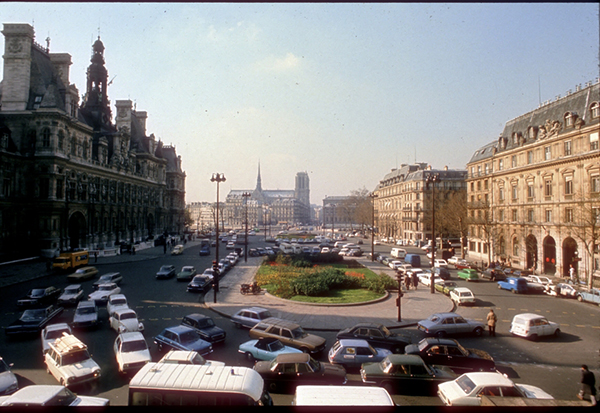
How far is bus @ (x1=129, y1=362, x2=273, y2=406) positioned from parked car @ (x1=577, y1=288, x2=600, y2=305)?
27.2 meters

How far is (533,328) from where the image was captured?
1844 cm

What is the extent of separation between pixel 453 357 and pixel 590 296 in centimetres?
1896

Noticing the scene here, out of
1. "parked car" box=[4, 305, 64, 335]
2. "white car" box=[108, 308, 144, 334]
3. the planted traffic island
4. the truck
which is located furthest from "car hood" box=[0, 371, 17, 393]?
the truck

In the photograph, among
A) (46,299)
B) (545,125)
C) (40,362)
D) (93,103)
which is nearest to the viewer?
(40,362)

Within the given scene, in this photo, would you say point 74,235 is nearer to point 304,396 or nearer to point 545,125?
point 304,396

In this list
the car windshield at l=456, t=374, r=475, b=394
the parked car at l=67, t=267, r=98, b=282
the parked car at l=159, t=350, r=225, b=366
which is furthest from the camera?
the parked car at l=67, t=267, r=98, b=282

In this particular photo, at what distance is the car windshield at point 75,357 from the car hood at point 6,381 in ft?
4.75

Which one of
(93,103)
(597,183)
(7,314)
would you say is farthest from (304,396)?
(93,103)

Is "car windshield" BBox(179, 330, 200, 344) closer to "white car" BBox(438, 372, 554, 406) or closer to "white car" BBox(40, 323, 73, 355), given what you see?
"white car" BBox(40, 323, 73, 355)

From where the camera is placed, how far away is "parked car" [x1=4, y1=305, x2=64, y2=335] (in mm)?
17664

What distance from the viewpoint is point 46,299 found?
24578 millimetres

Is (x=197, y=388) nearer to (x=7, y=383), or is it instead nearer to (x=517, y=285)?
(x=7, y=383)

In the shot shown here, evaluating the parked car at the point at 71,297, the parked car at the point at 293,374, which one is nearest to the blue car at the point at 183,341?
the parked car at the point at 293,374

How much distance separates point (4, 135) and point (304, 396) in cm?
4775
